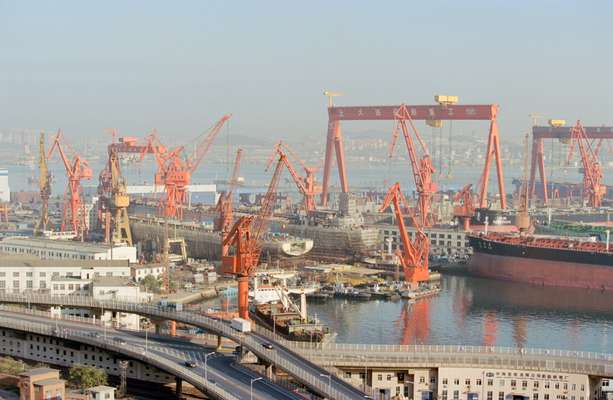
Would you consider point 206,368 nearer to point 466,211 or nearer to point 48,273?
point 48,273

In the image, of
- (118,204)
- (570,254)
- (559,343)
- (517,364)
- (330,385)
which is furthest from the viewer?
(118,204)

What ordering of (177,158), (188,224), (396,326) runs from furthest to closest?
(177,158) < (188,224) < (396,326)

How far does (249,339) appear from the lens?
48.2ft

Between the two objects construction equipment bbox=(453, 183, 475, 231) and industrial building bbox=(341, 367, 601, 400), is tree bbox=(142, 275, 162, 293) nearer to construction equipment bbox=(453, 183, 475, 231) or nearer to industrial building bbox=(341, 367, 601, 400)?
industrial building bbox=(341, 367, 601, 400)

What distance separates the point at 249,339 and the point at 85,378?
2275 millimetres

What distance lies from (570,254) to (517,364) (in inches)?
511

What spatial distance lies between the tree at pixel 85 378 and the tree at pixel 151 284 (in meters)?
9.18

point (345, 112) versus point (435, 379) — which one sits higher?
point (345, 112)

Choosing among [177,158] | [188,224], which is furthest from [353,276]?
[177,158]

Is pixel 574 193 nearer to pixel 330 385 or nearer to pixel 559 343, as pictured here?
pixel 559 343

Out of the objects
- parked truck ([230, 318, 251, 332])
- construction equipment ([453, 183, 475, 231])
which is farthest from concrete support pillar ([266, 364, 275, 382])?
construction equipment ([453, 183, 475, 231])

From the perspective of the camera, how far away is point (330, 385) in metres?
12.8

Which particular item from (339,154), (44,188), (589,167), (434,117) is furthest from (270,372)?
(589,167)

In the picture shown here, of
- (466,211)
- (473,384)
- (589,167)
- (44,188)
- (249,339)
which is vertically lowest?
(473,384)
